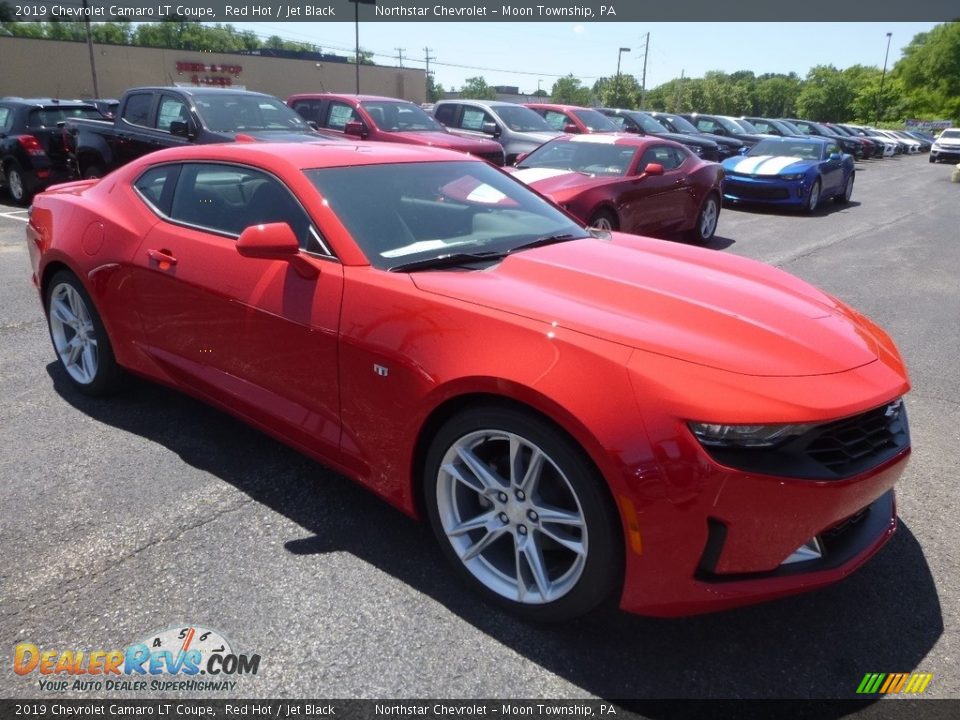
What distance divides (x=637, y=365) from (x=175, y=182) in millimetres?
2627

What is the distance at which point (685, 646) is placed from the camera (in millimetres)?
2346

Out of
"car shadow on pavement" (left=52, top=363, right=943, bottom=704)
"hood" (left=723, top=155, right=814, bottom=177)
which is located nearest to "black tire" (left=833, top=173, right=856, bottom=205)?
"hood" (left=723, top=155, right=814, bottom=177)

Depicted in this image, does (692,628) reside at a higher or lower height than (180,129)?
lower

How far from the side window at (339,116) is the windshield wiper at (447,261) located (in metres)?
9.49

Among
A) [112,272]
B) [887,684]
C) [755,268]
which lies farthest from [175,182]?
[887,684]

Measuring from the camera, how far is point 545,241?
331 centimetres

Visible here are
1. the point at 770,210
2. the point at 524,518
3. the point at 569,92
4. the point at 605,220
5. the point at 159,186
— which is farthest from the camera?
the point at 569,92

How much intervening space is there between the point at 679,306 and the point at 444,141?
30.1ft

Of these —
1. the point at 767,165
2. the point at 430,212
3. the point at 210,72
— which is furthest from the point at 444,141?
the point at 210,72

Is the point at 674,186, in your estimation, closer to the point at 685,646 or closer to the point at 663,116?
the point at 685,646

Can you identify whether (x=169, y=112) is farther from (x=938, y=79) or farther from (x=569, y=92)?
(x=569, y=92)

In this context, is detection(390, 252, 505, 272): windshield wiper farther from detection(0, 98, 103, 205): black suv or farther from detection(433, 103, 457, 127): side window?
detection(433, 103, 457, 127): side window

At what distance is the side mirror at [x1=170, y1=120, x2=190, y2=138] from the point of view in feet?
28.3

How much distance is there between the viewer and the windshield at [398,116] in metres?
11.5
